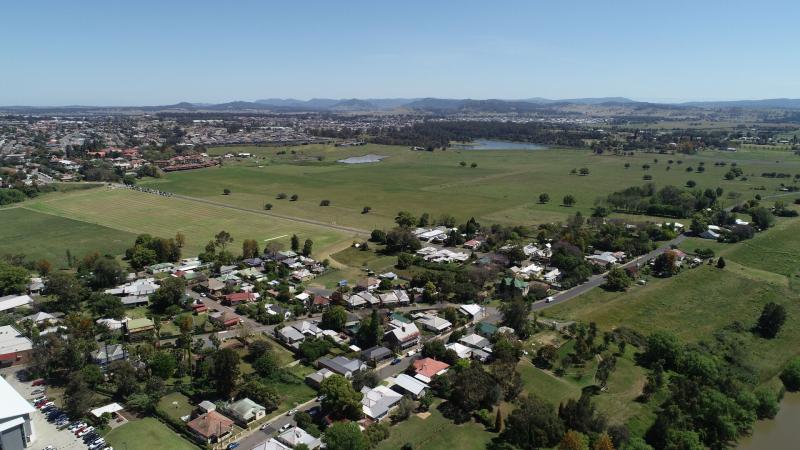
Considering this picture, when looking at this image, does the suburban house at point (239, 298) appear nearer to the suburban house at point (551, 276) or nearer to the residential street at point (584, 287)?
the residential street at point (584, 287)

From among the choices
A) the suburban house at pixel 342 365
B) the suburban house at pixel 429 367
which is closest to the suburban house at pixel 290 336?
the suburban house at pixel 342 365

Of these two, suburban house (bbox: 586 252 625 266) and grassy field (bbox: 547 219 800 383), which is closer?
grassy field (bbox: 547 219 800 383)

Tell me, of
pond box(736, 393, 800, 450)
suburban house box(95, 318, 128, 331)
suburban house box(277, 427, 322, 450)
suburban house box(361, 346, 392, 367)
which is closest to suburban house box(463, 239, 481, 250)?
suburban house box(361, 346, 392, 367)

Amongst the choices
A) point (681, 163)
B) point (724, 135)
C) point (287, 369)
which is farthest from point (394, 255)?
point (724, 135)

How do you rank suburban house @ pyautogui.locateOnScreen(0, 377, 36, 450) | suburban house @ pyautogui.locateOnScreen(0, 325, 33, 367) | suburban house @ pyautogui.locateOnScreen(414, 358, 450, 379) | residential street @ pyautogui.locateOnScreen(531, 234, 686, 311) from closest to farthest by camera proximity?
suburban house @ pyautogui.locateOnScreen(0, 377, 36, 450), suburban house @ pyautogui.locateOnScreen(414, 358, 450, 379), suburban house @ pyautogui.locateOnScreen(0, 325, 33, 367), residential street @ pyautogui.locateOnScreen(531, 234, 686, 311)

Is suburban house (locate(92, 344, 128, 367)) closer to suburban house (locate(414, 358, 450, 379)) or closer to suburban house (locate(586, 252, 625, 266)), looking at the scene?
suburban house (locate(414, 358, 450, 379))

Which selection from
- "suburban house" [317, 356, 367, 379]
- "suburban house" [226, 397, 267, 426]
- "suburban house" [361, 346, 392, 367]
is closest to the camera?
"suburban house" [226, 397, 267, 426]

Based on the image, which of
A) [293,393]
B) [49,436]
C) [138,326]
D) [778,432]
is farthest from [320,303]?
[778,432]

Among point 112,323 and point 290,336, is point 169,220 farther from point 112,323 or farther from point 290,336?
point 290,336
